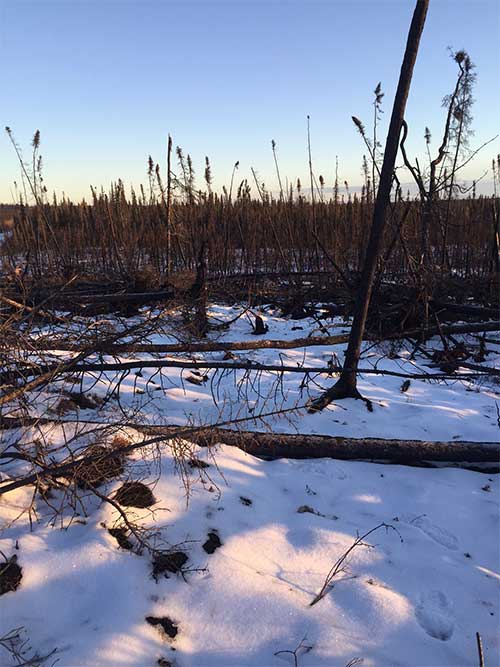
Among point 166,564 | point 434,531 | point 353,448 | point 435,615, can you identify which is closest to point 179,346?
point 353,448

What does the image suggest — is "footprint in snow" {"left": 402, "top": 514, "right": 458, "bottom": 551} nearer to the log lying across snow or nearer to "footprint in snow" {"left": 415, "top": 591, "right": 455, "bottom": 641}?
"footprint in snow" {"left": 415, "top": 591, "right": 455, "bottom": 641}

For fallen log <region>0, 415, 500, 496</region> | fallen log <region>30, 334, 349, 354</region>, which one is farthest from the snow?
fallen log <region>30, 334, 349, 354</region>

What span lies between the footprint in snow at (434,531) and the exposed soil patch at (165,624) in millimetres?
950

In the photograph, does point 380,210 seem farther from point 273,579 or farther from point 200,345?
point 273,579

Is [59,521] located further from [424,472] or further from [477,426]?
[477,426]

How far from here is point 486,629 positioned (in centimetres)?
124

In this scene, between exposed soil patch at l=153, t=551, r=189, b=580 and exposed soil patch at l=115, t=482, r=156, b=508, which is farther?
exposed soil patch at l=115, t=482, r=156, b=508

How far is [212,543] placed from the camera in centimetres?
150

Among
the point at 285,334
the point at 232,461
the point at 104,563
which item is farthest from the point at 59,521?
the point at 285,334

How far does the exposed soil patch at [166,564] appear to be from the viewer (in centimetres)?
137

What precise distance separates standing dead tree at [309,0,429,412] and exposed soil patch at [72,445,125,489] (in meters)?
1.01

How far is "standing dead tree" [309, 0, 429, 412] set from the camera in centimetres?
209

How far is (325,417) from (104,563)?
1.42 meters

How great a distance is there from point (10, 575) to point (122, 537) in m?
0.34
